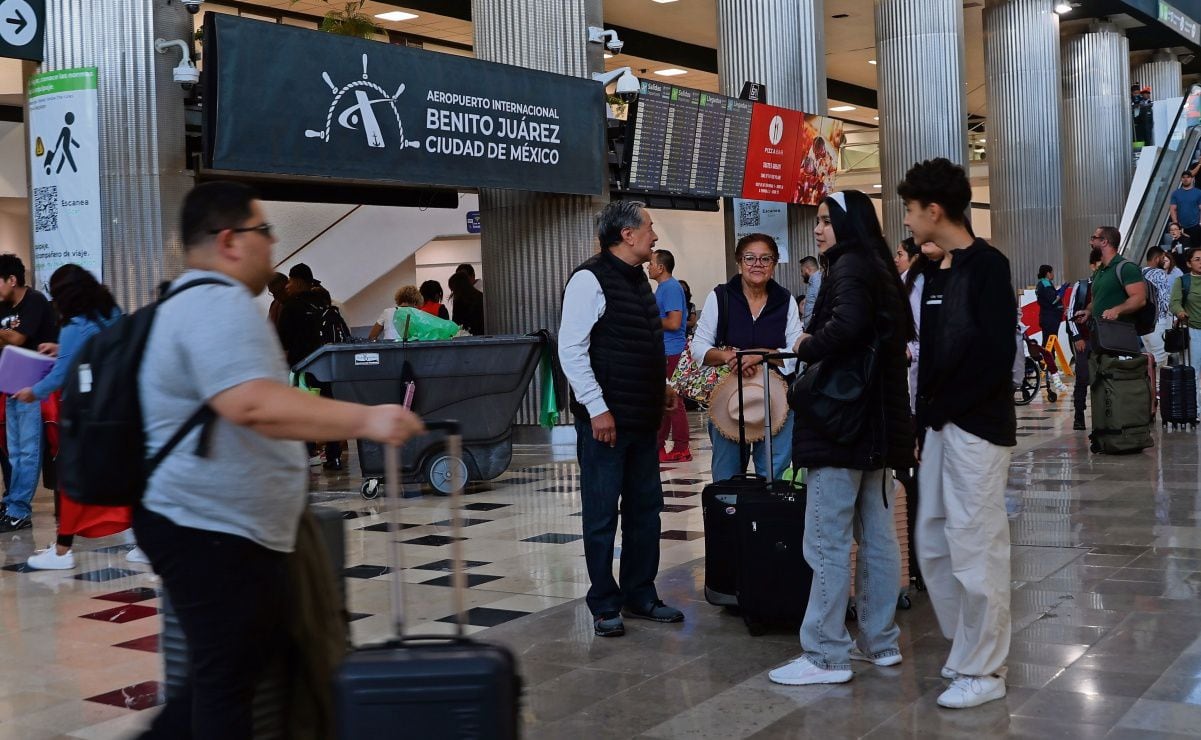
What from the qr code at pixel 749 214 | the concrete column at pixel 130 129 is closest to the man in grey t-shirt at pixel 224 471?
the concrete column at pixel 130 129

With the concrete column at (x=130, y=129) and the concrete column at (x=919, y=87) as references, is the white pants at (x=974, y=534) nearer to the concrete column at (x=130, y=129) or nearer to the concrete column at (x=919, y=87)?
the concrete column at (x=130, y=129)

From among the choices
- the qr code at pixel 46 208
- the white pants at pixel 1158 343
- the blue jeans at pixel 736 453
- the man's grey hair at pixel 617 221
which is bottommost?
the blue jeans at pixel 736 453

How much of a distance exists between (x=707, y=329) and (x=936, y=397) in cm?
177

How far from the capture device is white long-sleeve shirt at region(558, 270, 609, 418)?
4.65m

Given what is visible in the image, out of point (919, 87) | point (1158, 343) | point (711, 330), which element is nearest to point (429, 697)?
point (711, 330)

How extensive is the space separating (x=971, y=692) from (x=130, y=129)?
6.64 m

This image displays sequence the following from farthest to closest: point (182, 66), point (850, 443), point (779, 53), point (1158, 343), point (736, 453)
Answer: point (779, 53)
point (1158, 343)
point (182, 66)
point (736, 453)
point (850, 443)

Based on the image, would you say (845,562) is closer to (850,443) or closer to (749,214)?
(850,443)

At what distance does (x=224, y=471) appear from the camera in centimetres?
237

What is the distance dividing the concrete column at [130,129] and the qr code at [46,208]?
0.98ft

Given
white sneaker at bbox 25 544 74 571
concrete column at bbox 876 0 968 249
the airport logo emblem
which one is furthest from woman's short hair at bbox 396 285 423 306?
concrete column at bbox 876 0 968 249

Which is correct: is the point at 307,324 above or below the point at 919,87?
below

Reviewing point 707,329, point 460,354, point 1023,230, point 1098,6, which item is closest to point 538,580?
point 707,329

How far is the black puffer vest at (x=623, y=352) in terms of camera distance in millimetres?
4699
